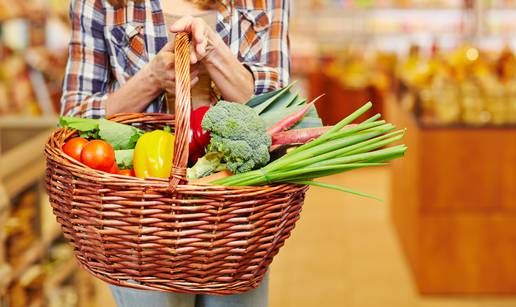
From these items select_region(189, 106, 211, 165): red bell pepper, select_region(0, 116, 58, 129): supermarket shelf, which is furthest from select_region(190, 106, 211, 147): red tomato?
select_region(0, 116, 58, 129): supermarket shelf

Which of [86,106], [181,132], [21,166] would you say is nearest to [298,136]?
[181,132]

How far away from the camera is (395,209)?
5418mm

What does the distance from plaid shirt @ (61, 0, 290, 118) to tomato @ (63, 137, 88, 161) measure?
220mm

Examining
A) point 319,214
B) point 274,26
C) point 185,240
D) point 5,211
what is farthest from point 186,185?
point 319,214

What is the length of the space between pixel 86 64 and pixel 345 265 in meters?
3.38

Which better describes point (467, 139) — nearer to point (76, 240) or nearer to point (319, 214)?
point (319, 214)

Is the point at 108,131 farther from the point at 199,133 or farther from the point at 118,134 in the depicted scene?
the point at 199,133

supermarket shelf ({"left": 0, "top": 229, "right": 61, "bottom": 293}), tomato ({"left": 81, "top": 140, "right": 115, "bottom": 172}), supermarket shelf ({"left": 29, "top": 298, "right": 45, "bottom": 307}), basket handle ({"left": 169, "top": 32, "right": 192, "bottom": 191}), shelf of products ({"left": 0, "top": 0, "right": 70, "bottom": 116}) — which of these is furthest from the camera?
shelf of products ({"left": 0, "top": 0, "right": 70, "bottom": 116})

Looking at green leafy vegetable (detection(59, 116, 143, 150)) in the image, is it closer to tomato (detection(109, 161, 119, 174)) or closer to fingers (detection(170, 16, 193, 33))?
tomato (detection(109, 161, 119, 174))

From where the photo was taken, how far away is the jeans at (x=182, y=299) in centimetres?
140

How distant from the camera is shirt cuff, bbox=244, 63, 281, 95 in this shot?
4.69 ft

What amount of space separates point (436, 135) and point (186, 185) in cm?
321

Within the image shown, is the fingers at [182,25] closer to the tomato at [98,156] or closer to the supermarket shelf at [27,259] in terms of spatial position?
the tomato at [98,156]

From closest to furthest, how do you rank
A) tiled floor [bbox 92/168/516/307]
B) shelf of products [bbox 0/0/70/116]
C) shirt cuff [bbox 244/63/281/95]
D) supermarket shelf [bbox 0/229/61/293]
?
shirt cuff [bbox 244/63/281/95]
supermarket shelf [bbox 0/229/61/293]
tiled floor [bbox 92/168/516/307]
shelf of products [bbox 0/0/70/116]
